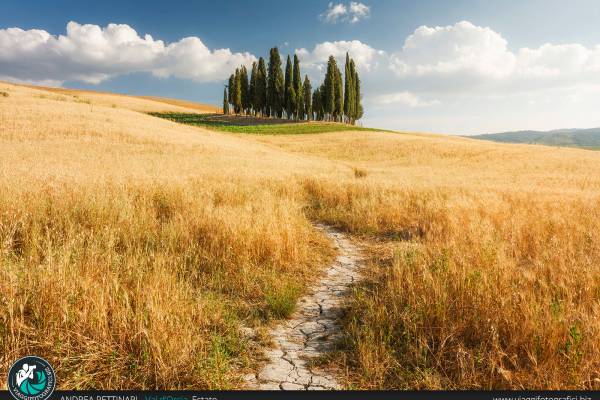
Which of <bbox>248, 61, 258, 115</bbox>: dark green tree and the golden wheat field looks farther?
<bbox>248, 61, 258, 115</bbox>: dark green tree

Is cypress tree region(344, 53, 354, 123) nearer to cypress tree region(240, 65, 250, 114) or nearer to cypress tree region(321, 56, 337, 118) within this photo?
cypress tree region(321, 56, 337, 118)

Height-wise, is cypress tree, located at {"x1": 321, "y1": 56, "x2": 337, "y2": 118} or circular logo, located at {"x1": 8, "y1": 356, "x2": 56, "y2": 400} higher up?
cypress tree, located at {"x1": 321, "y1": 56, "x2": 337, "y2": 118}

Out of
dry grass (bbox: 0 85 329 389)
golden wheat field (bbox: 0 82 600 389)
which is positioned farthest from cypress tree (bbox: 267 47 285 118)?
golden wheat field (bbox: 0 82 600 389)

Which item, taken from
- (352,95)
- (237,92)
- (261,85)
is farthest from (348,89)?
(237,92)

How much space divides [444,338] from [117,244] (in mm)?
4906

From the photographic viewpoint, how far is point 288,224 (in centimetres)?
623

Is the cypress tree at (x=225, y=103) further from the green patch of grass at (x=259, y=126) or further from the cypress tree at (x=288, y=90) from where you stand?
the cypress tree at (x=288, y=90)

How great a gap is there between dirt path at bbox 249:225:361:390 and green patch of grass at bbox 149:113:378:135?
52.9 metres

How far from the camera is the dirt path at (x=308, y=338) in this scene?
285 centimetres

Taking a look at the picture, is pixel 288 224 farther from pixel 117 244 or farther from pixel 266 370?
pixel 266 370

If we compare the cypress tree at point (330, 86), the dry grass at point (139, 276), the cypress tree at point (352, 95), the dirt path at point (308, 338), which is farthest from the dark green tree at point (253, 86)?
the dirt path at point (308, 338)

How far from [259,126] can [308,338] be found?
62.9m

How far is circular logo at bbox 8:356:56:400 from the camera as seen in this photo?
95.3 inches

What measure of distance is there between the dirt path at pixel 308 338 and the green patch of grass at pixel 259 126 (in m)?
52.9
